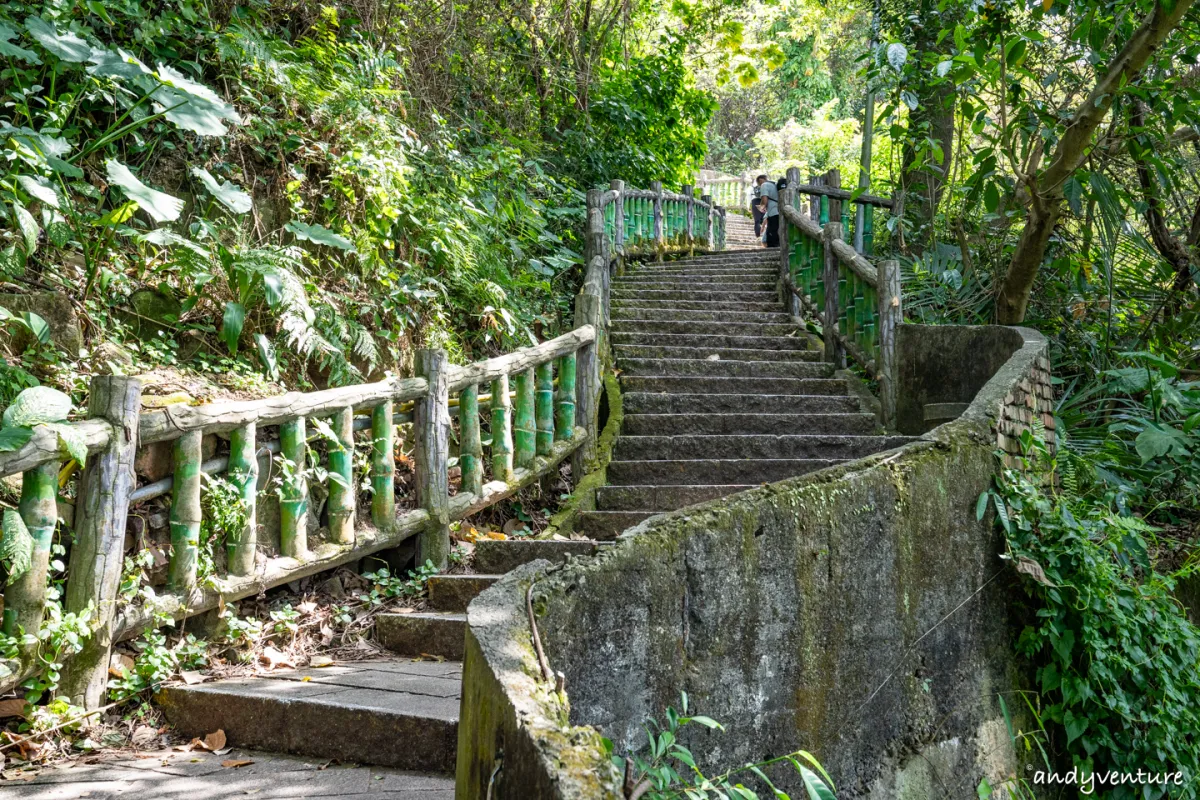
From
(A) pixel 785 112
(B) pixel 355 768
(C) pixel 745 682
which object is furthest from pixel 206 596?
(A) pixel 785 112

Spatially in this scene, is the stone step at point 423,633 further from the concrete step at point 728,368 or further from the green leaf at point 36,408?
the concrete step at point 728,368

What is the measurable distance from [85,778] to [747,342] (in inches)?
263

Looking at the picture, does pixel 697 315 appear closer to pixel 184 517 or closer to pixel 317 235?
pixel 317 235

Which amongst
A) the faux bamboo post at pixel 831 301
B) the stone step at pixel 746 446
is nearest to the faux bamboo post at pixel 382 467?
the stone step at pixel 746 446

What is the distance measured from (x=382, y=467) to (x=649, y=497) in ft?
6.50

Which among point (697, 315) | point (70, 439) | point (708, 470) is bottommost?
point (708, 470)

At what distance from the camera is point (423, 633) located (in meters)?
4.42

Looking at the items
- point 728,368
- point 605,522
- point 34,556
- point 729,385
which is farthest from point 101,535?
point 728,368

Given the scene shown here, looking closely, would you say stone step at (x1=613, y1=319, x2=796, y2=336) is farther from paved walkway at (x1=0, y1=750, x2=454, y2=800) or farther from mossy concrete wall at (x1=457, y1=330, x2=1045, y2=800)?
paved walkway at (x1=0, y1=750, x2=454, y2=800)

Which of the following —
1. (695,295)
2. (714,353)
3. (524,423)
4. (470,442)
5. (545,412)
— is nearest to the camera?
(470,442)

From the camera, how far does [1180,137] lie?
25.2ft

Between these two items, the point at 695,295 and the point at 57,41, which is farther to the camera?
the point at 695,295

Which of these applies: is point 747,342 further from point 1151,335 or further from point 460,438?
point 460,438

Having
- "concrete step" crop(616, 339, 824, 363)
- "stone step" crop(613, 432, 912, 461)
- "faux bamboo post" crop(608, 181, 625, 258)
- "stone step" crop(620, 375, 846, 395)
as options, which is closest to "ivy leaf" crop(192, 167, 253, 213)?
"stone step" crop(613, 432, 912, 461)
